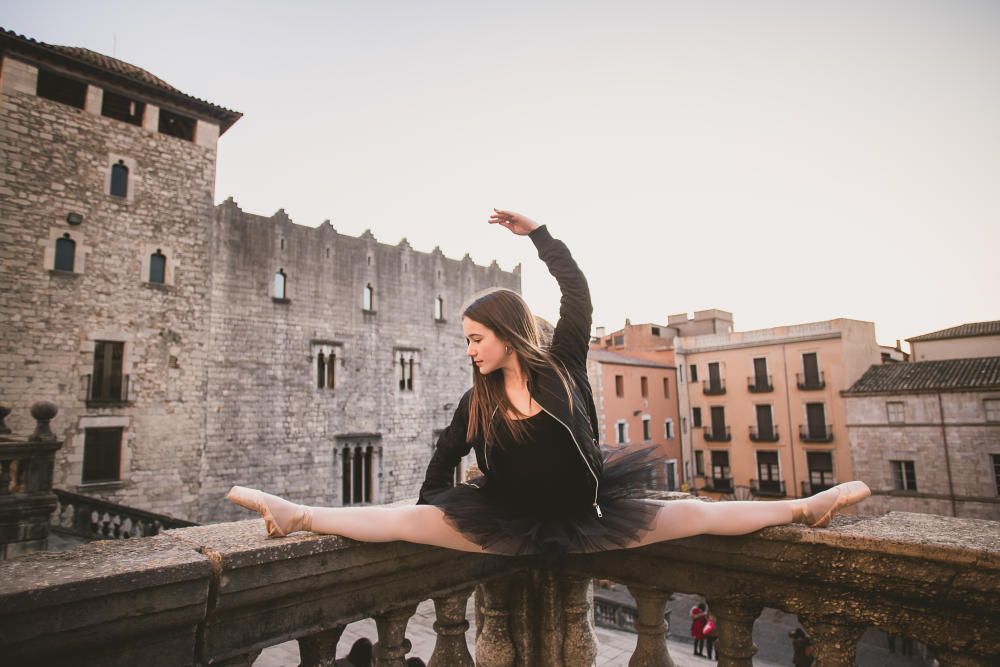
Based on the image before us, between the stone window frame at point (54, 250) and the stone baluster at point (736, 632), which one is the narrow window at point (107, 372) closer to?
the stone window frame at point (54, 250)

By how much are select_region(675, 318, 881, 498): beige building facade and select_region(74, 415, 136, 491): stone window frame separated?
27945mm

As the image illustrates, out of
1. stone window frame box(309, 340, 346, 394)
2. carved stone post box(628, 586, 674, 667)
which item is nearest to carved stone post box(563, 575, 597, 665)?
carved stone post box(628, 586, 674, 667)

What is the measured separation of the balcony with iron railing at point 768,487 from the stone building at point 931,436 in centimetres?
358

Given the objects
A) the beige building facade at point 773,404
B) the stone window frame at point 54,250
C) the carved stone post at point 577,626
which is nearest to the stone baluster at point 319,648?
the carved stone post at point 577,626

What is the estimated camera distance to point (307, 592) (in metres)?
1.85

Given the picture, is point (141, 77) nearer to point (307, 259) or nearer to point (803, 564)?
point (307, 259)

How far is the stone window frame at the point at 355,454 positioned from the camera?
18.4 meters

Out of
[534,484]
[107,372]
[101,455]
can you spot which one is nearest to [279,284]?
[107,372]

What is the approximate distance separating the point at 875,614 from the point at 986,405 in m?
26.1

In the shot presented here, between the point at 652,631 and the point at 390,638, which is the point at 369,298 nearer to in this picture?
the point at 390,638

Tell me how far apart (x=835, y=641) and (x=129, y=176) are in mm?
18619

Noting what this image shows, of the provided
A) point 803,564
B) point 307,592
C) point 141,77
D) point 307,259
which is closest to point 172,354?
point 307,259

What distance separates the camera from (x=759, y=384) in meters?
28.8

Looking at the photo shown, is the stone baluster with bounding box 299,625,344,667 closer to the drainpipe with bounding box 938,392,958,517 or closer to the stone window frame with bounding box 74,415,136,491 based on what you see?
the stone window frame with bounding box 74,415,136,491
